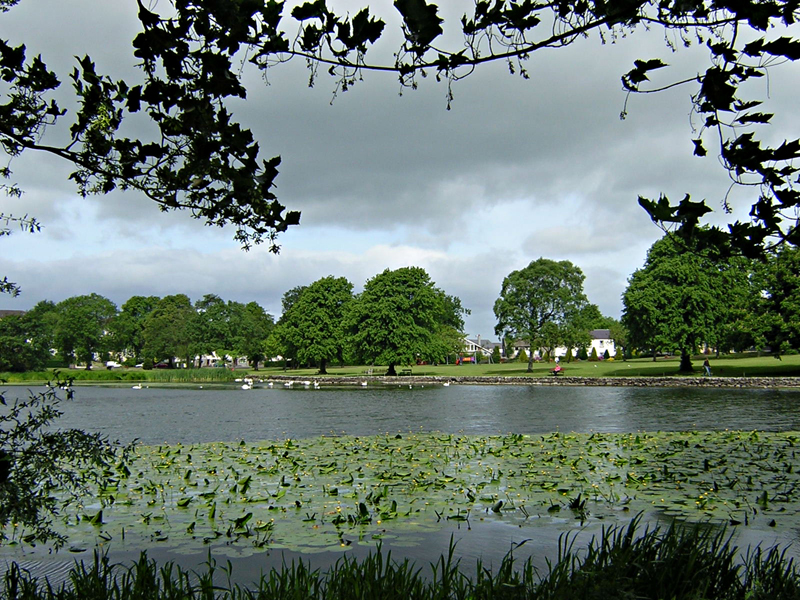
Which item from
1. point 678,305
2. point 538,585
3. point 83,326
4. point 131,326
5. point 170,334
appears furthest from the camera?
point 131,326

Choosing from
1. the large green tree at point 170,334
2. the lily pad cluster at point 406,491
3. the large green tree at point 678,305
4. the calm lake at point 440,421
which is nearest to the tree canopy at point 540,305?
the large green tree at point 678,305

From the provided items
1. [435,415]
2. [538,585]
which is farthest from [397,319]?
[538,585]

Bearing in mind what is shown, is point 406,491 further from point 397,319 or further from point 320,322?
point 320,322

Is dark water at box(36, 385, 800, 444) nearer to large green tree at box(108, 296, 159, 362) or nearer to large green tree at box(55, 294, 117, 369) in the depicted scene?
large green tree at box(55, 294, 117, 369)

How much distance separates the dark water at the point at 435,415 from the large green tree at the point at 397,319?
2535 cm

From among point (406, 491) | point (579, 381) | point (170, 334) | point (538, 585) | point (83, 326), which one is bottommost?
point (579, 381)

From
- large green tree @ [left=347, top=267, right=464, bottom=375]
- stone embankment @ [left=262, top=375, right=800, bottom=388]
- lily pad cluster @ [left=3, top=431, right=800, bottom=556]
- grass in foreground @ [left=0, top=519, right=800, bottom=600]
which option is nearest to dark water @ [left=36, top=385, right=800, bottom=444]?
stone embankment @ [left=262, top=375, right=800, bottom=388]

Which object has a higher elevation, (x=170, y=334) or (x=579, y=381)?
(x=170, y=334)

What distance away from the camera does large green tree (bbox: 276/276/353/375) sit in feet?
252

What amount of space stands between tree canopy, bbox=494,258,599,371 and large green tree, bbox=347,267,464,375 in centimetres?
832

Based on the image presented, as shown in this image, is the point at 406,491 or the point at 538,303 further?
the point at 538,303

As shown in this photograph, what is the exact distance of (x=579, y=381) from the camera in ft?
184

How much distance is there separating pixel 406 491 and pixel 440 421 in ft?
Result: 51.4

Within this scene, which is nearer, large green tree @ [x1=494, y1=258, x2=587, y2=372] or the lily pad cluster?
the lily pad cluster
